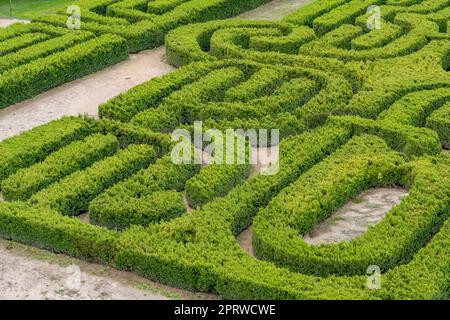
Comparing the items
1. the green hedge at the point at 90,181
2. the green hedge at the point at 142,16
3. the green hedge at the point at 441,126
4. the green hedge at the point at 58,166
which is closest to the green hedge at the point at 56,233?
the green hedge at the point at 90,181

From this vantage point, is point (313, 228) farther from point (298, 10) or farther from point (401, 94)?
point (298, 10)

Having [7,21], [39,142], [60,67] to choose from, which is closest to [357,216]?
[39,142]

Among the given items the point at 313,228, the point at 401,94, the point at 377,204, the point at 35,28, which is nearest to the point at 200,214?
the point at 313,228

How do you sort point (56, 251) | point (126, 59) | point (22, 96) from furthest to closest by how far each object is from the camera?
point (126, 59), point (22, 96), point (56, 251)

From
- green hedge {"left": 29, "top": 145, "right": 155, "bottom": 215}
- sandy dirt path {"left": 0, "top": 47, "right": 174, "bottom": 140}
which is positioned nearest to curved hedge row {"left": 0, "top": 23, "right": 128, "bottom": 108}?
sandy dirt path {"left": 0, "top": 47, "right": 174, "bottom": 140}

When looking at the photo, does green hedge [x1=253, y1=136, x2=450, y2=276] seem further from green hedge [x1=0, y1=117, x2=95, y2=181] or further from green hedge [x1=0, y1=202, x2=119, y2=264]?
green hedge [x1=0, y1=117, x2=95, y2=181]

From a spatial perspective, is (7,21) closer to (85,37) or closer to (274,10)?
(85,37)
